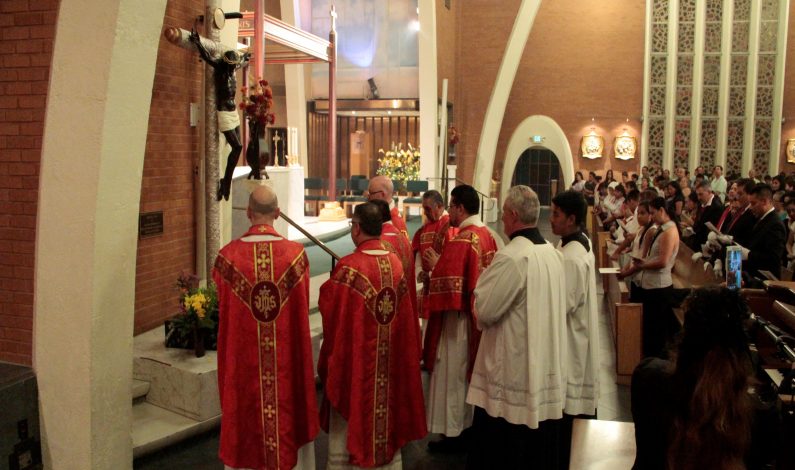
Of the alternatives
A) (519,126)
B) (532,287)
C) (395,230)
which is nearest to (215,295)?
(395,230)

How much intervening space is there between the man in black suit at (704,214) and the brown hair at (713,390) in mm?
7435

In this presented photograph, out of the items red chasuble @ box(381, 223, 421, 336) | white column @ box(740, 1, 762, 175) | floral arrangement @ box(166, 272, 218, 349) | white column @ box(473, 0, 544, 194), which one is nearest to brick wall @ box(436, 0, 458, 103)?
white column @ box(473, 0, 544, 194)

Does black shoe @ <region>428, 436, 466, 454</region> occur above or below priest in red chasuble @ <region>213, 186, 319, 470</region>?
below

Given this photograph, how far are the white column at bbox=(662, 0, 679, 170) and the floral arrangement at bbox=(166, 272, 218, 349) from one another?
20.5 metres

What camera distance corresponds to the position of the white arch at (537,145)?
23906 millimetres

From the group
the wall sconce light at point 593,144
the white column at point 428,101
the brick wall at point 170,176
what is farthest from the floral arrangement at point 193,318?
the wall sconce light at point 593,144

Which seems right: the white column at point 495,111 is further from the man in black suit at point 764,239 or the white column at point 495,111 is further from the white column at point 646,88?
the man in black suit at point 764,239

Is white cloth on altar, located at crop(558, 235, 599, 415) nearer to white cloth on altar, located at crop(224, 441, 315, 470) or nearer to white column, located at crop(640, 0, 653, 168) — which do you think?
white cloth on altar, located at crop(224, 441, 315, 470)

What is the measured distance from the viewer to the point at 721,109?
23.0 metres

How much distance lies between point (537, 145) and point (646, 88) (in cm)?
375

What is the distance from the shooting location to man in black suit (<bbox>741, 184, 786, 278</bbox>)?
6.61m

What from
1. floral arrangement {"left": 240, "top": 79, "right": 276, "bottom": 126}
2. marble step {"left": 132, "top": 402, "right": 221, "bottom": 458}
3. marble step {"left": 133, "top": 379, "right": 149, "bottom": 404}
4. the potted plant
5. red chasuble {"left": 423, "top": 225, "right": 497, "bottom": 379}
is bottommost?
marble step {"left": 132, "top": 402, "right": 221, "bottom": 458}

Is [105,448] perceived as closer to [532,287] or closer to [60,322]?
[60,322]

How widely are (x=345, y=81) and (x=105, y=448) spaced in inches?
656
